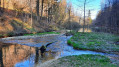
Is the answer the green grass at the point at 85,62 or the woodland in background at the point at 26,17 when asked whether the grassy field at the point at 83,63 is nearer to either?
the green grass at the point at 85,62

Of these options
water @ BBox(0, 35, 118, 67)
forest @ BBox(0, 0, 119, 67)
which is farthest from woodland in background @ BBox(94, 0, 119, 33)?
water @ BBox(0, 35, 118, 67)

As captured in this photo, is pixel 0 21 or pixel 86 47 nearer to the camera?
pixel 86 47

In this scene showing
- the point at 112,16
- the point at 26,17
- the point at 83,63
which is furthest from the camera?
the point at 112,16

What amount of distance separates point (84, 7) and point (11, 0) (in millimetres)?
25844

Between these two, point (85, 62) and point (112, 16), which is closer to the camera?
point (85, 62)

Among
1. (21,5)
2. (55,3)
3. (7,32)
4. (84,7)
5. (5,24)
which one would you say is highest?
(55,3)

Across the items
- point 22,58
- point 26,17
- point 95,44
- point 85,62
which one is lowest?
point 22,58

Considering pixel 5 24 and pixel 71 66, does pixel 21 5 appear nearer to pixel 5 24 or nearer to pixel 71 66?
pixel 5 24

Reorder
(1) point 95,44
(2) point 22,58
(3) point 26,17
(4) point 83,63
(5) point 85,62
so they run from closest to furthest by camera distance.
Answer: (4) point 83,63 → (5) point 85,62 → (2) point 22,58 → (1) point 95,44 → (3) point 26,17

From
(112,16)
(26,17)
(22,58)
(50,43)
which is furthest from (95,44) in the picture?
(112,16)

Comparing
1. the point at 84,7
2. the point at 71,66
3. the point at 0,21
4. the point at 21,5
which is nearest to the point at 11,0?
the point at 21,5

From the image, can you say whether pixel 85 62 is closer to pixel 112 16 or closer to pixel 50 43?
pixel 50 43

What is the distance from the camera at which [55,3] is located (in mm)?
53312

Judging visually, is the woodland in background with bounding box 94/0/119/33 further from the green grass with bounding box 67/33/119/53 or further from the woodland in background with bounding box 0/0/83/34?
the green grass with bounding box 67/33/119/53
